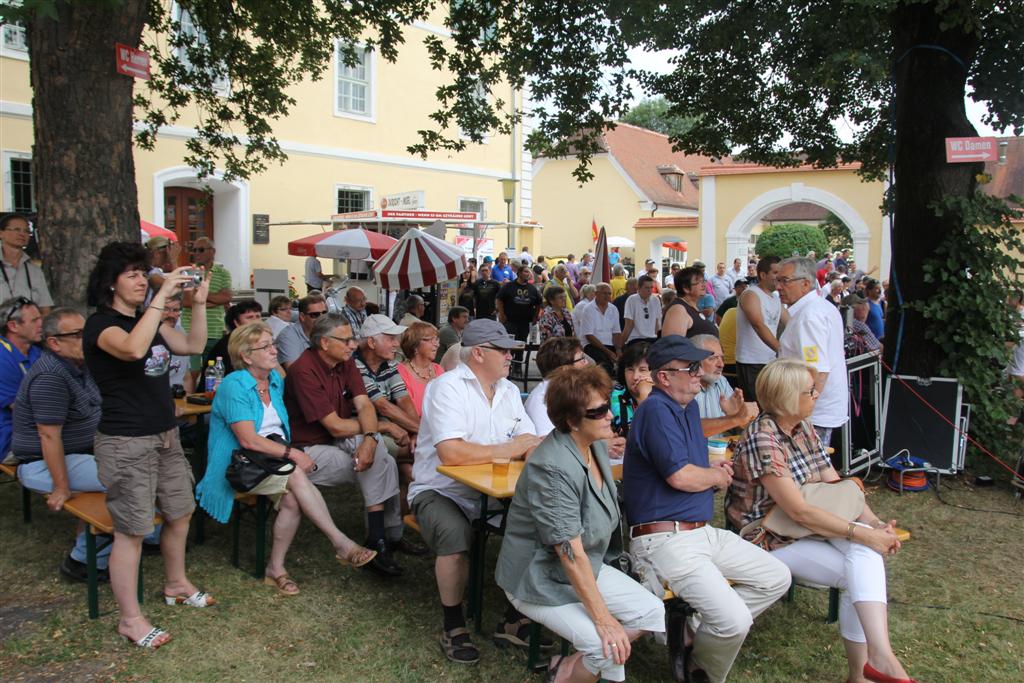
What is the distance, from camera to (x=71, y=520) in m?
5.32

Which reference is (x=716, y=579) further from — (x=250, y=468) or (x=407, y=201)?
(x=407, y=201)

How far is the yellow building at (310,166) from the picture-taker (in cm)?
1504

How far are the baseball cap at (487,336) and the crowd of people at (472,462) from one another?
0.5 inches

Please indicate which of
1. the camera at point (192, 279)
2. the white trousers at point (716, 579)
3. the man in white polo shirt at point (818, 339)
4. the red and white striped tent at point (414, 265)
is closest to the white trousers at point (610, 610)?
the white trousers at point (716, 579)

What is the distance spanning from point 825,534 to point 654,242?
28.5 m

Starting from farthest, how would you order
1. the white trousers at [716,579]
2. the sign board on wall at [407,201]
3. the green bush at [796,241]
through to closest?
1. the green bush at [796,241]
2. the sign board on wall at [407,201]
3. the white trousers at [716,579]

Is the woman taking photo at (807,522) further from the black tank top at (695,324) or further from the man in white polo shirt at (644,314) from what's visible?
the man in white polo shirt at (644,314)

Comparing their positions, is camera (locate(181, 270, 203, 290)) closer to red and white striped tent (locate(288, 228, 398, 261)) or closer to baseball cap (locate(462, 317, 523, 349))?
baseball cap (locate(462, 317, 523, 349))

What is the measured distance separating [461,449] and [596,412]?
1.00m

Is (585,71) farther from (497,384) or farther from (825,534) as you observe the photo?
(825,534)

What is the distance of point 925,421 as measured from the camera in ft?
21.5

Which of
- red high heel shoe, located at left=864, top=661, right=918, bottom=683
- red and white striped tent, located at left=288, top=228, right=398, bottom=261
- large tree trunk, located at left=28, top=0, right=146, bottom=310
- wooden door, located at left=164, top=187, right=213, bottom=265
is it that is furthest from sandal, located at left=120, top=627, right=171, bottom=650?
wooden door, located at left=164, top=187, right=213, bottom=265

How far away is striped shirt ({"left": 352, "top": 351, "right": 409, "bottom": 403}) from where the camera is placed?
17.4 ft

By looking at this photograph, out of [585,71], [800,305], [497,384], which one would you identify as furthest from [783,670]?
[585,71]
